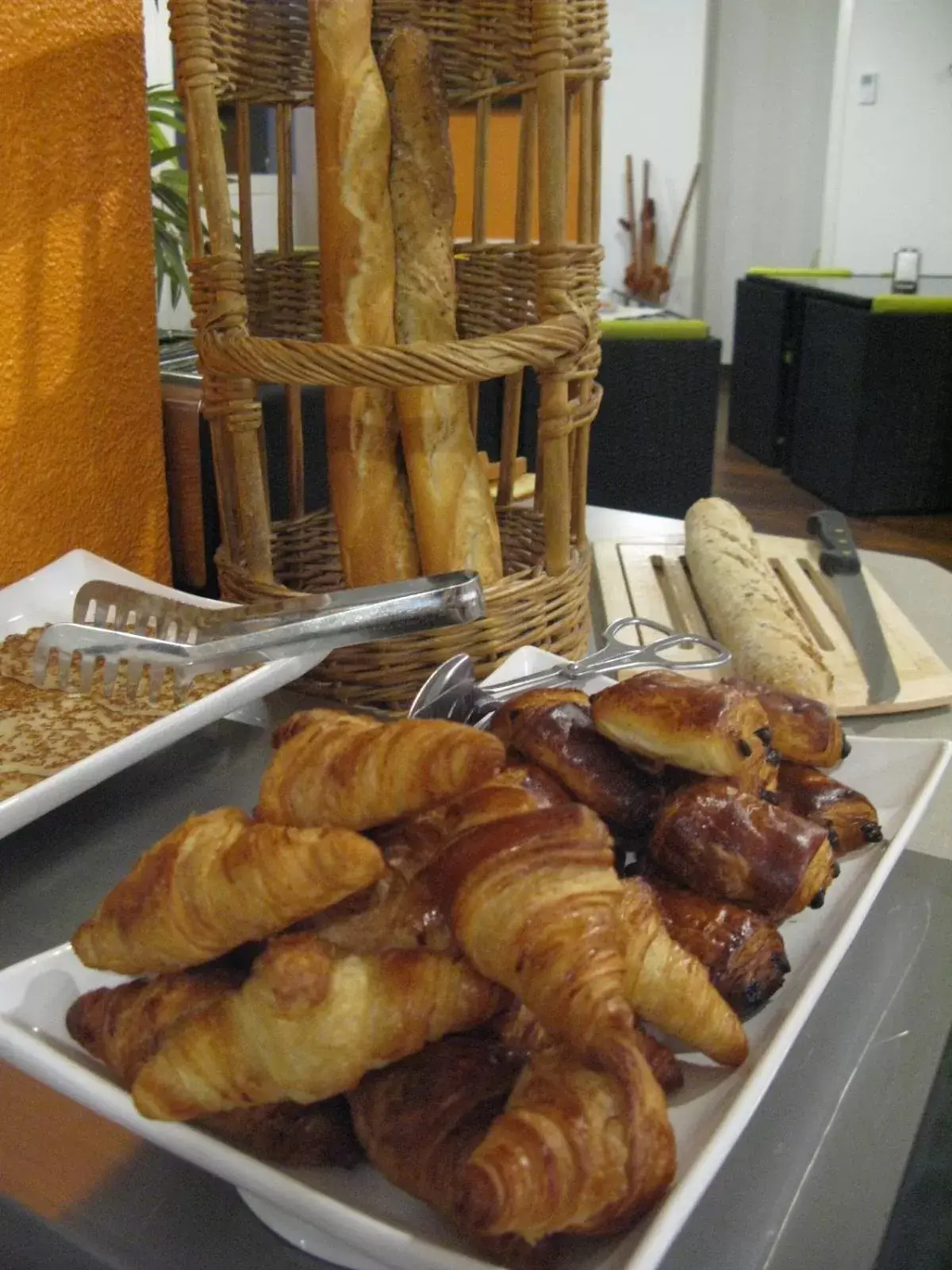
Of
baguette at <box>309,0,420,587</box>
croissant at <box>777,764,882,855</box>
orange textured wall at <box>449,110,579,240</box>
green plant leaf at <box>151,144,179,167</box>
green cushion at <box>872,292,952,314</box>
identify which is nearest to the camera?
croissant at <box>777,764,882,855</box>

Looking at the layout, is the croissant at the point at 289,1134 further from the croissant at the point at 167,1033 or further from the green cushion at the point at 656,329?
the green cushion at the point at 656,329

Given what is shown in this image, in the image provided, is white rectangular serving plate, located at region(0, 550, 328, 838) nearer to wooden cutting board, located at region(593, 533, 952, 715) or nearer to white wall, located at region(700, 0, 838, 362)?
wooden cutting board, located at region(593, 533, 952, 715)

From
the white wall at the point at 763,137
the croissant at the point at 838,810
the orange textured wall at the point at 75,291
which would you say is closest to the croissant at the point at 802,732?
the croissant at the point at 838,810

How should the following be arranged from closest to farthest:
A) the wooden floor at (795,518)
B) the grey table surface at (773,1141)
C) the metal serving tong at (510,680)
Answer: the grey table surface at (773,1141), the metal serving tong at (510,680), the wooden floor at (795,518)

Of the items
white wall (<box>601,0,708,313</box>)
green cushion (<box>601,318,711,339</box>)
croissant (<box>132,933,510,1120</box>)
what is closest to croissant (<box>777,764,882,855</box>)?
croissant (<box>132,933,510,1120</box>)

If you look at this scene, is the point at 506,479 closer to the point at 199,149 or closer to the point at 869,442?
the point at 199,149

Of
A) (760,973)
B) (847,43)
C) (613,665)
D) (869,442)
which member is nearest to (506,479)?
(613,665)

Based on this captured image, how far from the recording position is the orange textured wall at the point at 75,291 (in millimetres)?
1008

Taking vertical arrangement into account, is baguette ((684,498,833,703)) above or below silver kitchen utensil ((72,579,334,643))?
below

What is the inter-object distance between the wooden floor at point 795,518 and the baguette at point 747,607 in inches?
99.2

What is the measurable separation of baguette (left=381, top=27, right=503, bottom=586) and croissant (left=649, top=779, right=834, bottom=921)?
454 mm

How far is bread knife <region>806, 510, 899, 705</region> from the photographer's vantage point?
3.06 feet

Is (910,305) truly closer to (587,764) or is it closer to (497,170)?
(497,170)

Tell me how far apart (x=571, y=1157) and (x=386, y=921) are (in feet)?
0.37
